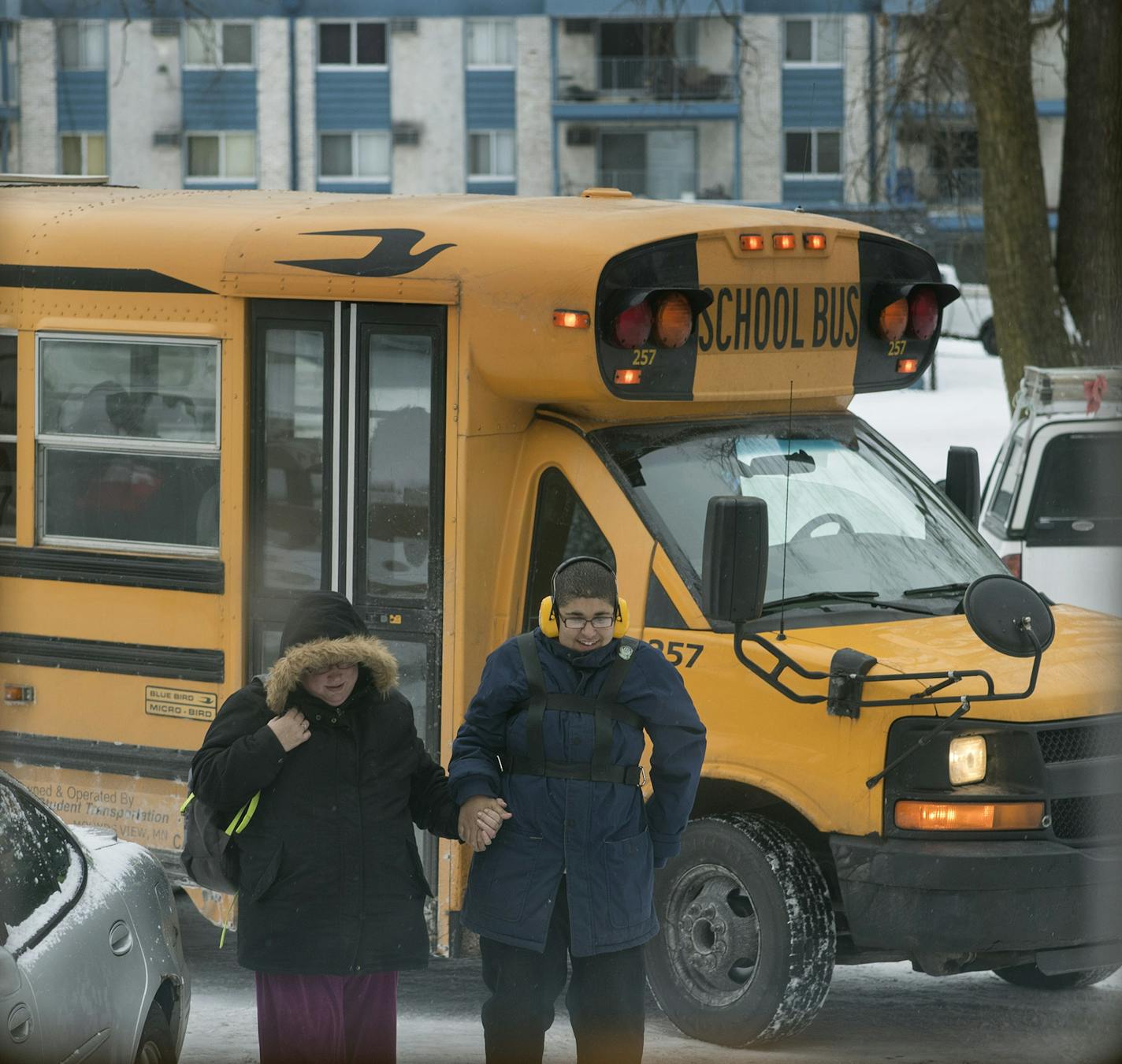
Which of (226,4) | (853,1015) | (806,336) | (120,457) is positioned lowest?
(853,1015)

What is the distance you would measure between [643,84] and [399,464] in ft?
121

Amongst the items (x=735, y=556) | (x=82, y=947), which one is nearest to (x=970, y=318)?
(x=735, y=556)

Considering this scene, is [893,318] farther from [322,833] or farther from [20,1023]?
[20,1023]

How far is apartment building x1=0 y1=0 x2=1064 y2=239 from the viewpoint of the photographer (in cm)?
3966

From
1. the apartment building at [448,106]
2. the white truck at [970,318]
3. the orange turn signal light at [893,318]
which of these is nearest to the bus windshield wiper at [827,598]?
the orange turn signal light at [893,318]

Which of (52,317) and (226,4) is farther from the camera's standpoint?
(226,4)

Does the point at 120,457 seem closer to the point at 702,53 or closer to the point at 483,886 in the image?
the point at 483,886

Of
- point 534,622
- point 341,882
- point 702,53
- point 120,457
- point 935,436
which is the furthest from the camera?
point 702,53

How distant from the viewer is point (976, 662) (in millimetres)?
5703

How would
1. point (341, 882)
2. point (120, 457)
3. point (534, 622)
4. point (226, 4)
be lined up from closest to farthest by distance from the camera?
1. point (341, 882)
2. point (534, 622)
3. point (120, 457)
4. point (226, 4)

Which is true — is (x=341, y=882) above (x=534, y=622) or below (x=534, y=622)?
below

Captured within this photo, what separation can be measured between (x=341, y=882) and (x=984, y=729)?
213 centimetres

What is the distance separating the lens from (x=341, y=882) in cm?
447

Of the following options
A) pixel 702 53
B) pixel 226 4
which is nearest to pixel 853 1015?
pixel 226 4
